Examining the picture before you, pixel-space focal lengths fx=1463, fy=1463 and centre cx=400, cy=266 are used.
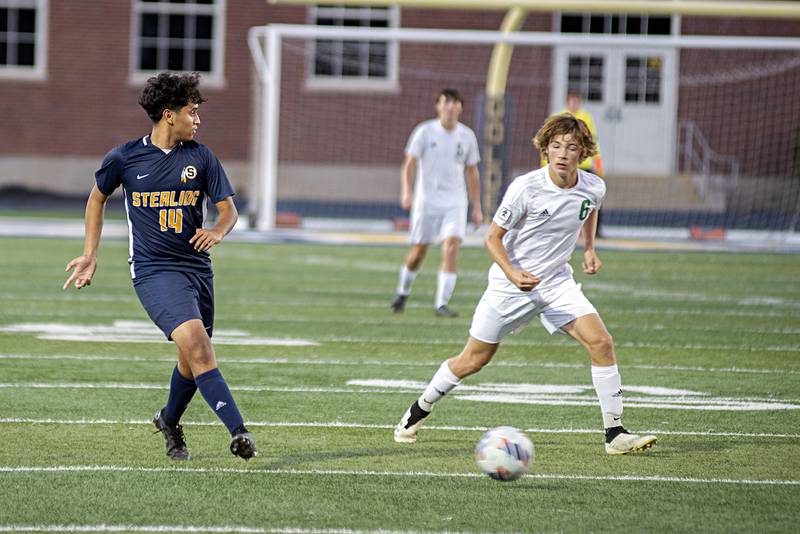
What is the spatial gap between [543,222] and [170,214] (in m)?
1.89

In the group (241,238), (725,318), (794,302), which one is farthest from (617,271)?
(241,238)

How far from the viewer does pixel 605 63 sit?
28.3 m

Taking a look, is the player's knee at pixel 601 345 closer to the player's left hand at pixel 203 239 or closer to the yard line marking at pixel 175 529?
the player's left hand at pixel 203 239

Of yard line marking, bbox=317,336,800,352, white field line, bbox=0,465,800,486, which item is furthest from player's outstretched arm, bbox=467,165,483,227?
white field line, bbox=0,465,800,486

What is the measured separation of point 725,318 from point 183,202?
8035mm

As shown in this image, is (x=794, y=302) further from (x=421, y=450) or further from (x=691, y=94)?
(x=691, y=94)

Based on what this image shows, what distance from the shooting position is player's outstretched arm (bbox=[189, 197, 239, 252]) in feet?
21.8

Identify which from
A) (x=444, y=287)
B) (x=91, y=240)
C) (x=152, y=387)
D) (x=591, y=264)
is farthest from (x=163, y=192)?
(x=444, y=287)

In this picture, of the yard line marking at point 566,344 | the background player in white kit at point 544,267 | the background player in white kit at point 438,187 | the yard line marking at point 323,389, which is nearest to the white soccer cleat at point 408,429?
the background player in white kit at point 544,267

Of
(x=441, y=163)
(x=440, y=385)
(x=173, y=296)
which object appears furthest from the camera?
(x=441, y=163)

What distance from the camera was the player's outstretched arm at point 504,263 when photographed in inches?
281

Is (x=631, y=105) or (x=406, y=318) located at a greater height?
(x=631, y=105)

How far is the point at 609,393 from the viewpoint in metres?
7.15

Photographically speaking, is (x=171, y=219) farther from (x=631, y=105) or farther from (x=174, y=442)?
(x=631, y=105)
